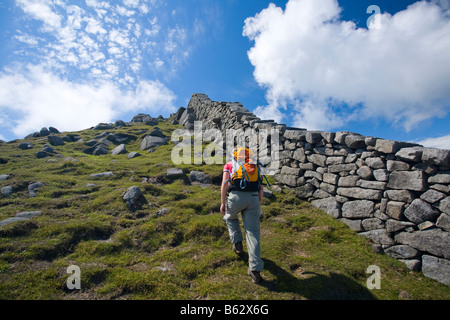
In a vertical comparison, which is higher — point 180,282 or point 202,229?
point 202,229

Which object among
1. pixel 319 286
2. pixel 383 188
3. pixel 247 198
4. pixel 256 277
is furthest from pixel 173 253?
pixel 383 188

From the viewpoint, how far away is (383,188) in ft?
22.4

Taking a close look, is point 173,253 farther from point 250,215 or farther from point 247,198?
point 247,198

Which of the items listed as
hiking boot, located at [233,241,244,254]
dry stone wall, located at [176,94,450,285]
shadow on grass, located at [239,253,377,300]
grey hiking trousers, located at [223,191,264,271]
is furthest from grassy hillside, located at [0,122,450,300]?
grey hiking trousers, located at [223,191,264,271]

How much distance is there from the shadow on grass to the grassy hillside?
0.02 meters

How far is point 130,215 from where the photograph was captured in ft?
26.2

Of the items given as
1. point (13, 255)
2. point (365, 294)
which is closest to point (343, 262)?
point (365, 294)

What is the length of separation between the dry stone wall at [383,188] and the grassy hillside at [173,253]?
15.6 inches

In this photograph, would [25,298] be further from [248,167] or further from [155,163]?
[155,163]

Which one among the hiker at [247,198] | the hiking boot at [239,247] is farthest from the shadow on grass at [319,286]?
the hiking boot at [239,247]

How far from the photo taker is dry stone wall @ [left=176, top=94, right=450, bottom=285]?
5617 mm

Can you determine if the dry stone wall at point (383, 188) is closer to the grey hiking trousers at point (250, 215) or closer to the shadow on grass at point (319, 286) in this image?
the shadow on grass at point (319, 286)
